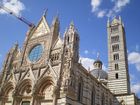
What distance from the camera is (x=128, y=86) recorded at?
3503 cm

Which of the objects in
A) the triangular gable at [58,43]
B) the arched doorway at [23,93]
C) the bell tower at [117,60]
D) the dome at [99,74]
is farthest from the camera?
the dome at [99,74]

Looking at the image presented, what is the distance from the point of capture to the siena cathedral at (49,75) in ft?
66.6

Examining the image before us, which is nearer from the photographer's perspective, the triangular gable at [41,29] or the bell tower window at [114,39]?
the triangular gable at [41,29]

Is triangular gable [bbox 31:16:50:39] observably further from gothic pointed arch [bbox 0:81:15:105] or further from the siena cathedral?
gothic pointed arch [bbox 0:81:15:105]

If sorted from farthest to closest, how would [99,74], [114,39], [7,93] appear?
[99,74]
[114,39]
[7,93]

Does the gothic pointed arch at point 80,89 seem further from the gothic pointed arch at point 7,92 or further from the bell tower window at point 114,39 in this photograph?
the bell tower window at point 114,39

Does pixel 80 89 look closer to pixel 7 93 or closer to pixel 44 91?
pixel 44 91

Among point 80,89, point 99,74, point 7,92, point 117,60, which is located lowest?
point 7,92

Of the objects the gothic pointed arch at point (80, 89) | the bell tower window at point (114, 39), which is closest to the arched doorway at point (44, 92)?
the gothic pointed arch at point (80, 89)

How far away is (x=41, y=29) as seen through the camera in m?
28.0

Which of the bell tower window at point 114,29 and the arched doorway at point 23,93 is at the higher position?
the bell tower window at point 114,29

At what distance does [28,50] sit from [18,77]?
14.4 ft

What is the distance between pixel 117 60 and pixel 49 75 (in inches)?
807

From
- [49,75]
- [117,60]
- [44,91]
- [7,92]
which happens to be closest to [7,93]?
[7,92]
